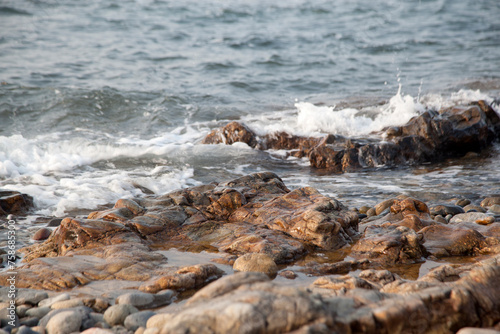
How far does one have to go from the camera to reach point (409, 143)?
7.81 meters

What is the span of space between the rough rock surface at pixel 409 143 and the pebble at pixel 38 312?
17.2ft

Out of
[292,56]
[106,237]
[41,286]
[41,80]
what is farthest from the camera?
[292,56]

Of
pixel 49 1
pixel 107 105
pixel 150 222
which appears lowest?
pixel 150 222

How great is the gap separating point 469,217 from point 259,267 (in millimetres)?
2531

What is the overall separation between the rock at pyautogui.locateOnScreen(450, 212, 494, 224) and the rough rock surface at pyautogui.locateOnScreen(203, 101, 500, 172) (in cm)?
264

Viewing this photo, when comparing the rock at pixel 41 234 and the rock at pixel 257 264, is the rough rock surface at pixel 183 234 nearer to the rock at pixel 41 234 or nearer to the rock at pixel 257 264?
the rock at pixel 257 264

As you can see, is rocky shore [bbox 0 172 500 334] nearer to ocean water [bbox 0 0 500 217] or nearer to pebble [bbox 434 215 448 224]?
pebble [bbox 434 215 448 224]

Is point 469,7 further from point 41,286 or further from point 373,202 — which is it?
point 41,286

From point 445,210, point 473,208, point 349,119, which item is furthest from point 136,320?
point 349,119

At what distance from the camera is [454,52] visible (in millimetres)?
16156

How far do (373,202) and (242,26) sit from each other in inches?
Answer: 601

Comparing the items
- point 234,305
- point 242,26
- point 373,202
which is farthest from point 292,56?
point 234,305

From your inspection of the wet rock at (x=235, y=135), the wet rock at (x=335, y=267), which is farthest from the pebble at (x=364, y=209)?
the wet rock at (x=235, y=135)

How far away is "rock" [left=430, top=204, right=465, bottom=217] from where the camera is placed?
5152 millimetres
